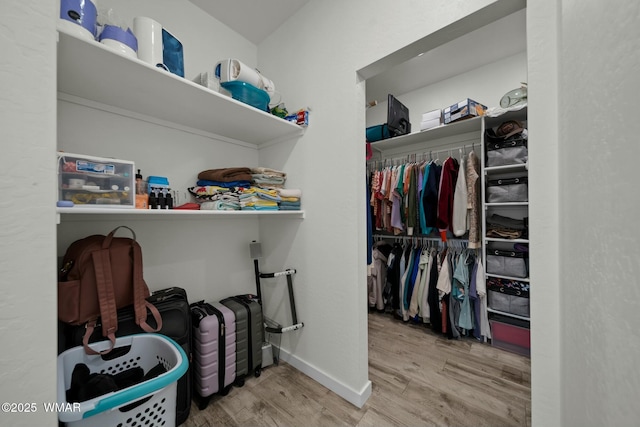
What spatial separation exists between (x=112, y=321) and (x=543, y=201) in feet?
5.61

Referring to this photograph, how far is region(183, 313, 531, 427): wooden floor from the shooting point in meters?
1.21

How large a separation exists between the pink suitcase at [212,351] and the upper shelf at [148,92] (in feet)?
3.82

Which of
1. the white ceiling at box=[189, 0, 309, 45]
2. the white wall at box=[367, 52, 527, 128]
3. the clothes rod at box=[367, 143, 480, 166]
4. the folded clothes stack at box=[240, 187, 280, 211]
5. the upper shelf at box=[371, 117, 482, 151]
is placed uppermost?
the white ceiling at box=[189, 0, 309, 45]

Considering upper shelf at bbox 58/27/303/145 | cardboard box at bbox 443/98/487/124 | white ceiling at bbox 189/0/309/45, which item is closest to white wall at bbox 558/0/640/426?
upper shelf at bbox 58/27/303/145

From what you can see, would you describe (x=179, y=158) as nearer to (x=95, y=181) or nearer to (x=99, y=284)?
(x=95, y=181)

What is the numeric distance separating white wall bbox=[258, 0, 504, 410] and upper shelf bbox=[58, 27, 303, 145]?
0.29 m

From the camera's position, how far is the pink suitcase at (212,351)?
1.27 metres

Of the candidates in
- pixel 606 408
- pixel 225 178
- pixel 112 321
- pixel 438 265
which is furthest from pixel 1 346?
pixel 438 265

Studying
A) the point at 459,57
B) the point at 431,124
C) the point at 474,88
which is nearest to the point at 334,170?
the point at 431,124

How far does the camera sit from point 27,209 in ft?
2.03

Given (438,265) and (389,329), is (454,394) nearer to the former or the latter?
(389,329)

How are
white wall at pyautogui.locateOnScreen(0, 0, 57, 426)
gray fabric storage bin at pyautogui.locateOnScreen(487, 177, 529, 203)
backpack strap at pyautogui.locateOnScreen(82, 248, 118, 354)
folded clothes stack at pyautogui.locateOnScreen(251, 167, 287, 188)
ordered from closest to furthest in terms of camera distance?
1. white wall at pyautogui.locateOnScreen(0, 0, 57, 426)
2. backpack strap at pyautogui.locateOnScreen(82, 248, 118, 354)
3. folded clothes stack at pyautogui.locateOnScreen(251, 167, 287, 188)
4. gray fabric storage bin at pyautogui.locateOnScreen(487, 177, 529, 203)

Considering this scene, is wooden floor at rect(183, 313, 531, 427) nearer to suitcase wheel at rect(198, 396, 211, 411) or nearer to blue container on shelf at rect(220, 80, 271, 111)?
suitcase wheel at rect(198, 396, 211, 411)

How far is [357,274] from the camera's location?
1295mm
